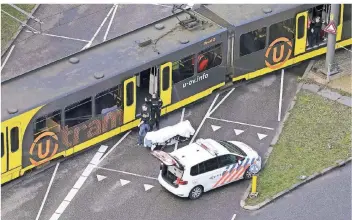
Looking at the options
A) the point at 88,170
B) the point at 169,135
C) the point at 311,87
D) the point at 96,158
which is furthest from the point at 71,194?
the point at 311,87

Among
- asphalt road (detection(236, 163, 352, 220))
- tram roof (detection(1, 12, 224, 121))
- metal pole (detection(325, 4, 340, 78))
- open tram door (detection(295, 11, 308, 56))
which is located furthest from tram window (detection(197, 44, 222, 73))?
asphalt road (detection(236, 163, 352, 220))

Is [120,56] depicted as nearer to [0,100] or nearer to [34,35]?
[0,100]

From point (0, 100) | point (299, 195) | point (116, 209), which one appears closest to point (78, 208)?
point (116, 209)

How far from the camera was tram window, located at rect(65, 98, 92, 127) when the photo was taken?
3866 cm

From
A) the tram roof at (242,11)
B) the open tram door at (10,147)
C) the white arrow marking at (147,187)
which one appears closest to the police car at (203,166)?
the white arrow marking at (147,187)

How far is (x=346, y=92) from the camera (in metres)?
43.5

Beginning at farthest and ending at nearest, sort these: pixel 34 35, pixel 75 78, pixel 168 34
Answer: pixel 34 35
pixel 168 34
pixel 75 78

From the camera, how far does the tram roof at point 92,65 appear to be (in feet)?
125

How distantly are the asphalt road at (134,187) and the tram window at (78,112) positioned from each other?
1.47 meters

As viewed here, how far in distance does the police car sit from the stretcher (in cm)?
213

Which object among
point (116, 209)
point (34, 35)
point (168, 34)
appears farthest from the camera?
point (34, 35)

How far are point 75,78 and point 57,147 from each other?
2603 mm

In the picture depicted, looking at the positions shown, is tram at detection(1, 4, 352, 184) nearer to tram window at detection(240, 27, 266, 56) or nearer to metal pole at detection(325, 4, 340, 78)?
tram window at detection(240, 27, 266, 56)

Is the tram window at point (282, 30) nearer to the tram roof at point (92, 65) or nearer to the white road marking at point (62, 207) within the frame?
the tram roof at point (92, 65)
